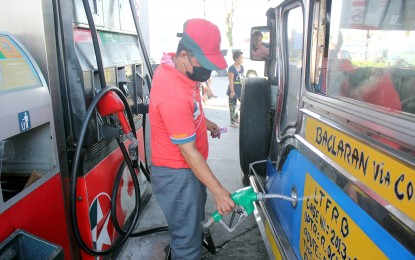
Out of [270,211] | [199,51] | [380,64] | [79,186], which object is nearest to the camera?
[380,64]

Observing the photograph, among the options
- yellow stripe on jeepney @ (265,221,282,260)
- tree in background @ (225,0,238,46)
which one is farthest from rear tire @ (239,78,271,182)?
tree in background @ (225,0,238,46)

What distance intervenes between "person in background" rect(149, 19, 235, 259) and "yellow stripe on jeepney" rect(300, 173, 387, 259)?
39 centimetres

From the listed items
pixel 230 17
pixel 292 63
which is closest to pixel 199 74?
pixel 292 63

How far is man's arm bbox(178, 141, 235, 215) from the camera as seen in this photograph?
1723 millimetres

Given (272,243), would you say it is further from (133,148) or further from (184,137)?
(133,148)

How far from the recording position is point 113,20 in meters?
2.67

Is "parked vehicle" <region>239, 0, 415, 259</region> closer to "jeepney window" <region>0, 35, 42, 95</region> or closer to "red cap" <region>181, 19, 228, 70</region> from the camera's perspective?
"red cap" <region>181, 19, 228, 70</region>

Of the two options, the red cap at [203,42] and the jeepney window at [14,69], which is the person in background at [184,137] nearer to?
the red cap at [203,42]

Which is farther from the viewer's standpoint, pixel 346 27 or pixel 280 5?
pixel 280 5

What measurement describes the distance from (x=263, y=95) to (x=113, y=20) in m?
1.36

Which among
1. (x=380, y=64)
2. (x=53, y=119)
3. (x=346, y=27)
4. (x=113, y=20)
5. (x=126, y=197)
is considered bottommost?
(x=126, y=197)

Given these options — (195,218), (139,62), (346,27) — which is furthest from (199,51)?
(139,62)

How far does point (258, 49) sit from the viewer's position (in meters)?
3.18

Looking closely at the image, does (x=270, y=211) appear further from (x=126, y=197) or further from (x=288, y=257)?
(x=126, y=197)
